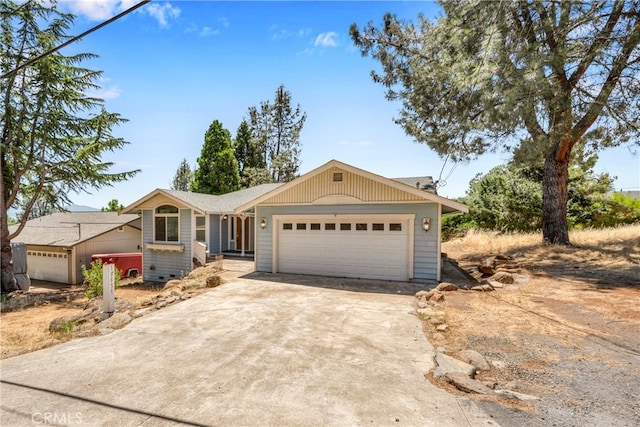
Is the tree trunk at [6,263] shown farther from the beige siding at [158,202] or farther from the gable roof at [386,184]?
the gable roof at [386,184]

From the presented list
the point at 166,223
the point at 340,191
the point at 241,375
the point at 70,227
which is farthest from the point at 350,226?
the point at 70,227

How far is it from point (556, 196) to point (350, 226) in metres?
8.77

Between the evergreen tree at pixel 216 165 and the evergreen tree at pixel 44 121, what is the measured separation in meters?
12.8

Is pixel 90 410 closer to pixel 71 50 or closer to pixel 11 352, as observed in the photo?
pixel 11 352

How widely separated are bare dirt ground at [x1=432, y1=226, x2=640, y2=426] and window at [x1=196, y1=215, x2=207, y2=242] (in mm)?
11102

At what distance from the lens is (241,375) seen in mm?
3646

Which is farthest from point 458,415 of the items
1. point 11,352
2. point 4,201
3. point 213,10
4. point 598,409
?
point 4,201

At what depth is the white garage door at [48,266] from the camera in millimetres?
16500

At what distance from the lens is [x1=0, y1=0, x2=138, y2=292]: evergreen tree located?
12484 millimetres

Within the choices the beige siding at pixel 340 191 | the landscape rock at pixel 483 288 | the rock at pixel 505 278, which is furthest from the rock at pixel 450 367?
the beige siding at pixel 340 191

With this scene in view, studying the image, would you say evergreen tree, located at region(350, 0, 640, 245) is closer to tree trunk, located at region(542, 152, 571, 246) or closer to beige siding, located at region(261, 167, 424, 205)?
tree trunk, located at region(542, 152, 571, 246)

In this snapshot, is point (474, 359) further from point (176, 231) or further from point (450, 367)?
point (176, 231)

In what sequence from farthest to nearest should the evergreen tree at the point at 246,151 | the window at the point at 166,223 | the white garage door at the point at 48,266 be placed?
the evergreen tree at the point at 246,151, the white garage door at the point at 48,266, the window at the point at 166,223

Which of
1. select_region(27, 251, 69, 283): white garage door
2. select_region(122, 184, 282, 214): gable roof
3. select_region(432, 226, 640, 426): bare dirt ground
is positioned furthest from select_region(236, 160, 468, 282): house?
select_region(27, 251, 69, 283): white garage door
